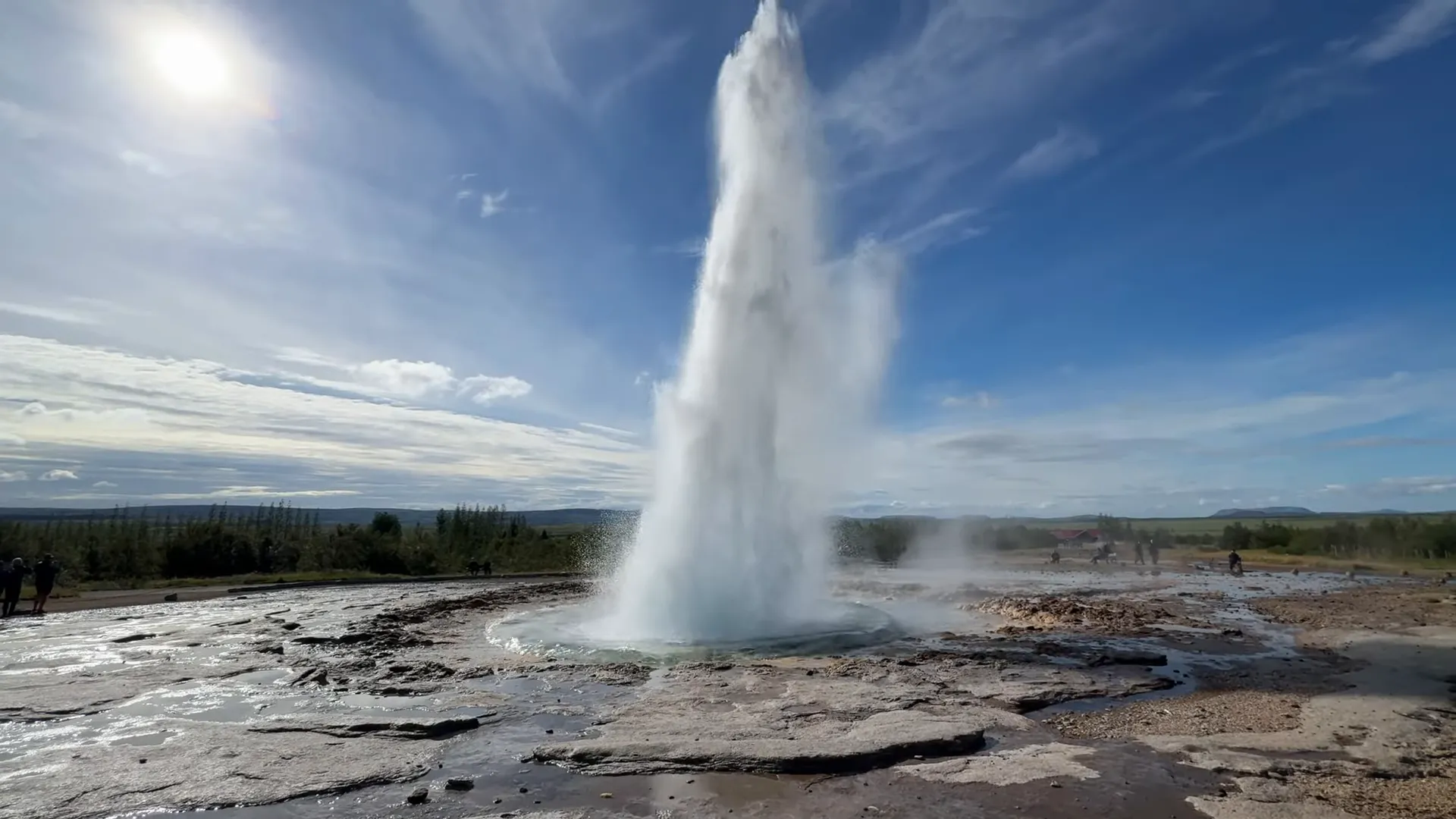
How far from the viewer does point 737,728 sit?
9.19 metres

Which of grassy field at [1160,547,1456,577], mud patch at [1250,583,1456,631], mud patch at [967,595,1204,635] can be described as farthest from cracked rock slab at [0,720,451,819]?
grassy field at [1160,547,1456,577]

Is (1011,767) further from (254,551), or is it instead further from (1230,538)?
(1230,538)

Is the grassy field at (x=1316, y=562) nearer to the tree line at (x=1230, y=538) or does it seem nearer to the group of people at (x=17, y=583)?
the tree line at (x=1230, y=538)

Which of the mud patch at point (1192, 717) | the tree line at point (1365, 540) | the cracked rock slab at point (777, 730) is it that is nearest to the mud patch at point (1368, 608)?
the mud patch at point (1192, 717)

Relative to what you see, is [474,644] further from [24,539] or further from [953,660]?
[24,539]

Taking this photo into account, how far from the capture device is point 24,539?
130 feet

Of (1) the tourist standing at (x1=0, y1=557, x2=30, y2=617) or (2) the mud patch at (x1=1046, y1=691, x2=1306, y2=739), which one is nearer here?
(2) the mud patch at (x1=1046, y1=691, x2=1306, y2=739)

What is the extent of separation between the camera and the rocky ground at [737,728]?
702cm

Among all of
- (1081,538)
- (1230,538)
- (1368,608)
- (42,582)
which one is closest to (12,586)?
(42,582)

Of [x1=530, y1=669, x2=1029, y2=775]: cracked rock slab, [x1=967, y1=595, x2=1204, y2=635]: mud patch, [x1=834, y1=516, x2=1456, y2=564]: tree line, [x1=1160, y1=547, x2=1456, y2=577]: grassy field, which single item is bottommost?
[x1=967, y1=595, x2=1204, y2=635]: mud patch

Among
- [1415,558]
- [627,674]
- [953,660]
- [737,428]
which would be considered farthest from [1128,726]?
[1415,558]

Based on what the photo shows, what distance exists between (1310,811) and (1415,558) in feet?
178

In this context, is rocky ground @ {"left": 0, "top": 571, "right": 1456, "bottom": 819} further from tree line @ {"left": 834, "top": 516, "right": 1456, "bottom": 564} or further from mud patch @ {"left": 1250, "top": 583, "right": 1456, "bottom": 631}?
tree line @ {"left": 834, "top": 516, "right": 1456, "bottom": 564}

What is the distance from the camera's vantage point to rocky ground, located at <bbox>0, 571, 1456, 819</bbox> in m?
7.02
